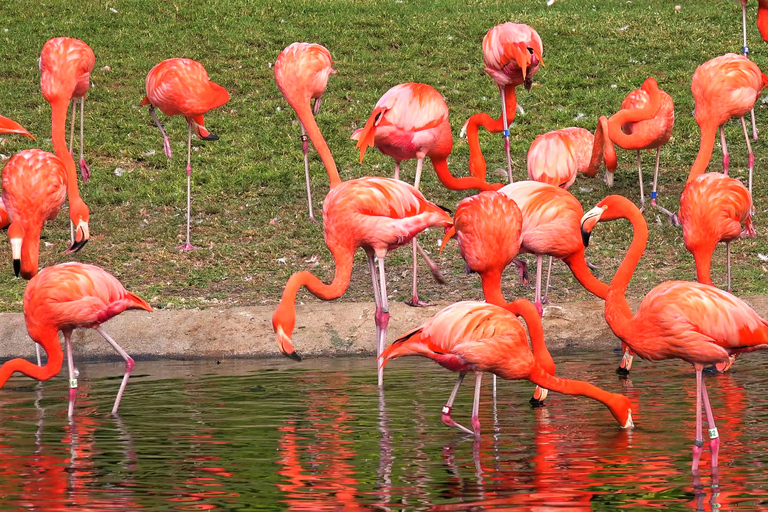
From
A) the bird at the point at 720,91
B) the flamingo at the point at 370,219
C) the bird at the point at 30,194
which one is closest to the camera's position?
the flamingo at the point at 370,219

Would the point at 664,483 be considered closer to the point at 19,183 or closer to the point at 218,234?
the point at 19,183

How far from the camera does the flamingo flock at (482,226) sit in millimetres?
4629

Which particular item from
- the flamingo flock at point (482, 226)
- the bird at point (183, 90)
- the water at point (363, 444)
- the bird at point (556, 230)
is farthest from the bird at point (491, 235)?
the bird at point (183, 90)

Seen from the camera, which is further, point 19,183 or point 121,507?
point 19,183

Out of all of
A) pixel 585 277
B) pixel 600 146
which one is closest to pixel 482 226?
pixel 585 277

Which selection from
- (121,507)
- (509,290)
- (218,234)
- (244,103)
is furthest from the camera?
(244,103)

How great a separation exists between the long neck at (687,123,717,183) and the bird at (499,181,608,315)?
1591 mm

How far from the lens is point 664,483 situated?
3885 millimetres

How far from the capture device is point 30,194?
6871mm

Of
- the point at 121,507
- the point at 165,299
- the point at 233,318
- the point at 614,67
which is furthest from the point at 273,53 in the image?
the point at 121,507

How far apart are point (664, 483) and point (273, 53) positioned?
9.85 metres

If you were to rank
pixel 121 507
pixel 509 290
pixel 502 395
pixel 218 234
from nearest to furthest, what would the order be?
1. pixel 121 507
2. pixel 502 395
3. pixel 509 290
4. pixel 218 234

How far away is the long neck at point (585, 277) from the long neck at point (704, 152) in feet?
5.22

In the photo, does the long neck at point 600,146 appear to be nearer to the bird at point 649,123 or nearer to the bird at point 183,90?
the bird at point 649,123
